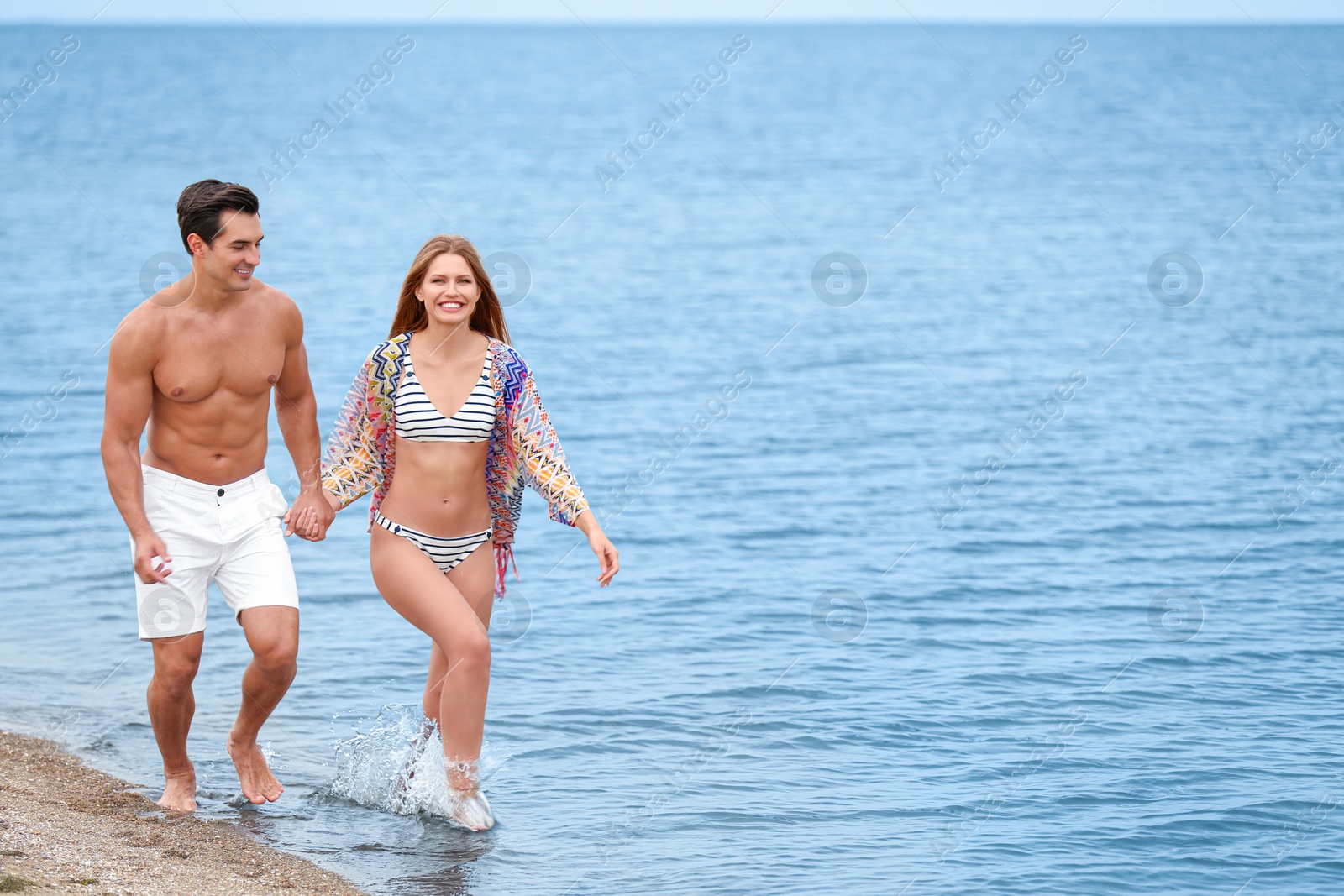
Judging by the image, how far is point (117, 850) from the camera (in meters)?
5.67

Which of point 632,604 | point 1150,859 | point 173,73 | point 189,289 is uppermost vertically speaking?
point 173,73

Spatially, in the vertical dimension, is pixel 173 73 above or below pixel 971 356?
above

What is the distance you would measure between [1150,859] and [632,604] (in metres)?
4.40

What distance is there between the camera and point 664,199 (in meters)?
38.6

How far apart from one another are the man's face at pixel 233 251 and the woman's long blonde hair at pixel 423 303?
0.63 meters

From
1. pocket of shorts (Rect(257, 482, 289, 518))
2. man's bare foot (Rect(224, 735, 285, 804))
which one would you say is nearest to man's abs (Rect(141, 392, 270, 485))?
pocket of shorts (Rect(257, 482, 289, 518))

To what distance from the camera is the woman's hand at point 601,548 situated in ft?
19.6

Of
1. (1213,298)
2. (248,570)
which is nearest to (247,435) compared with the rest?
(248,570)

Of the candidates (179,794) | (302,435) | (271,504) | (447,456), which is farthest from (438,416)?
(179,794)

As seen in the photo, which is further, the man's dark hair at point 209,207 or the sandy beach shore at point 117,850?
the man's dark hair at point 209,207

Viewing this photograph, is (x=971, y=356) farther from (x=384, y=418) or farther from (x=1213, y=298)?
(x=384, y=418)

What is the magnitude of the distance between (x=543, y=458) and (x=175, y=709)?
69.0 inches

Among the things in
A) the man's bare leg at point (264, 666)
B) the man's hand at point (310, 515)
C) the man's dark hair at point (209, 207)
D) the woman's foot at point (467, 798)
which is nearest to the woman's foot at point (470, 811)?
the woman's foot at point (467, 798)

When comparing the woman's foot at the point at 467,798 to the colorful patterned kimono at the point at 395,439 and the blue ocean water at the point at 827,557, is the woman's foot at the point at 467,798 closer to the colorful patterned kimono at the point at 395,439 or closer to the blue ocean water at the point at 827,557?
the blue ocean water at the point at 827,557
